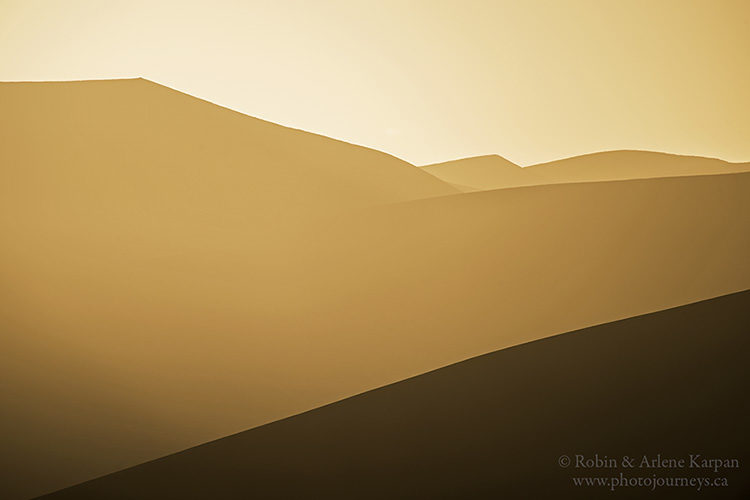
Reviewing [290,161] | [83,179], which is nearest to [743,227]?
[290,161]

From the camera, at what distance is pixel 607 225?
15.0 feet

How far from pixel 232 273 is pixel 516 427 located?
2.56m

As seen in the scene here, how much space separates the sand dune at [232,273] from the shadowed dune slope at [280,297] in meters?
0.01

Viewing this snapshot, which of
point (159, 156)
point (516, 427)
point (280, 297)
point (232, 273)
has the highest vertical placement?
point (159, 156)

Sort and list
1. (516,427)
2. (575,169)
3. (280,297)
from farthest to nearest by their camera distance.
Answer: (575,169) → (280,297) → (516,427)

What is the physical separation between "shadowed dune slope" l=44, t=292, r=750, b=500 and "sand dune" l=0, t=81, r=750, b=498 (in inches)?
6.8

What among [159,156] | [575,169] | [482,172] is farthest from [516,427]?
[575,169]

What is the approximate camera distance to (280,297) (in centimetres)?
463

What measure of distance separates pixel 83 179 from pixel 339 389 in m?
2.77

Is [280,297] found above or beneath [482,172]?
beneath

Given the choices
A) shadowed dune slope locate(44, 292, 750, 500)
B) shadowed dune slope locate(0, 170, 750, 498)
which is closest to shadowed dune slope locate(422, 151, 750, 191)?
shadowed dune slope locate(0, 170, 750, 498)

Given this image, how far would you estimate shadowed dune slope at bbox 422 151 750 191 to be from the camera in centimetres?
700

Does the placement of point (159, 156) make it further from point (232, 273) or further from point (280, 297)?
point (280, 297)

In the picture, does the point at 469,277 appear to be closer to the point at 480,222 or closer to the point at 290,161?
the point at 480,222
